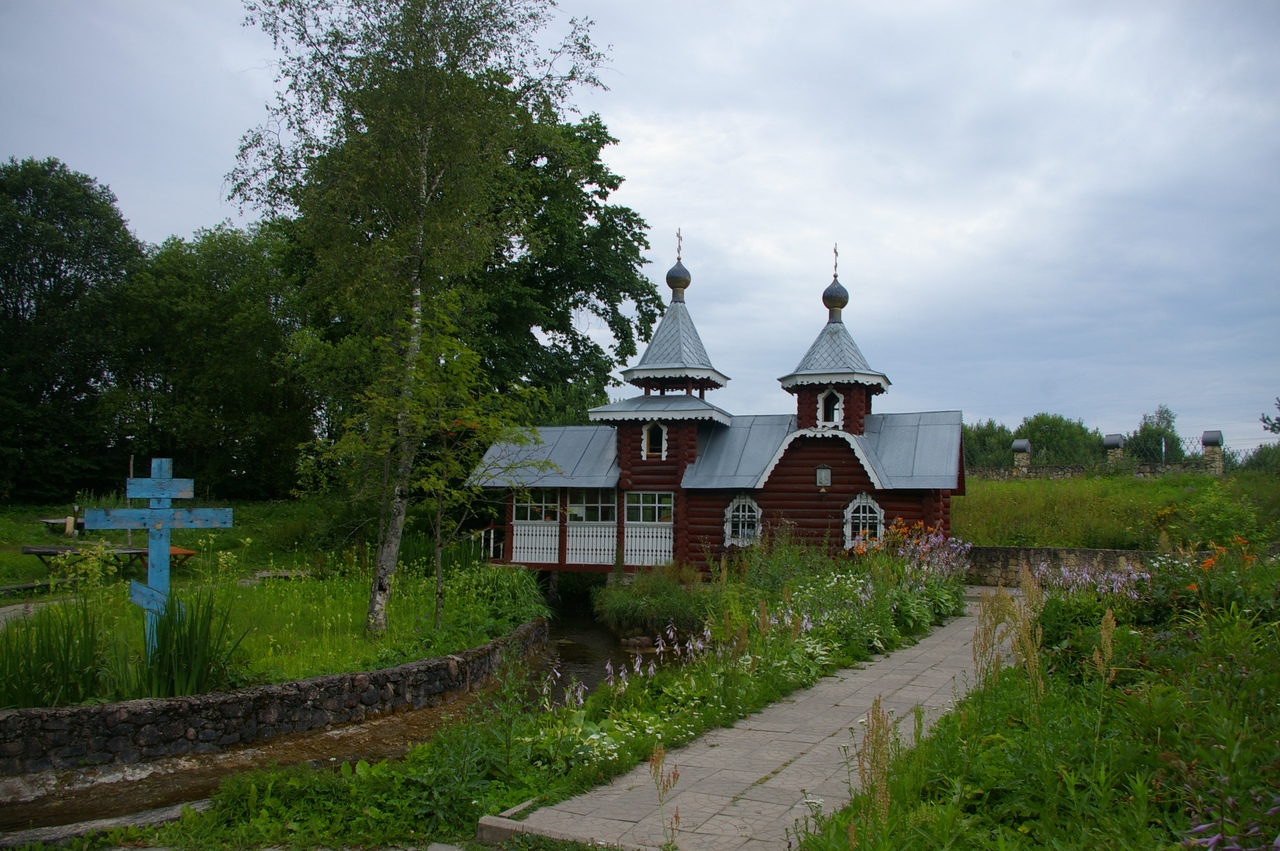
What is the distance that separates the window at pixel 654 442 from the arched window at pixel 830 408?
3.20 m

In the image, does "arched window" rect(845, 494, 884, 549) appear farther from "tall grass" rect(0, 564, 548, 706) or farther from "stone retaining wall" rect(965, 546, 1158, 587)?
"tall grass" rect(0, 564, 548, 706)

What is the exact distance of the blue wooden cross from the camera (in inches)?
319

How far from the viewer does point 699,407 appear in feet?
62.5

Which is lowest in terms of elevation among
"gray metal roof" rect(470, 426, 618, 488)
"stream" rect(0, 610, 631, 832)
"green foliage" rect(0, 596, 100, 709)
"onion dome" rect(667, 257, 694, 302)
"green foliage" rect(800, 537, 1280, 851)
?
"stream" rect(0, 610, 631, 832)

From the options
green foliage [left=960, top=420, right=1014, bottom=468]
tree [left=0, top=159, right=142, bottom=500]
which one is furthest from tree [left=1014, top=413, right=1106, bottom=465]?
tree [left=0, top=159, right=142, bottom=500]

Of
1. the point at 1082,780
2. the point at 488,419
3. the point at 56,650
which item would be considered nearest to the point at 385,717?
the point at 56,650

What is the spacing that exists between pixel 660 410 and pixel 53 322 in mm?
23634

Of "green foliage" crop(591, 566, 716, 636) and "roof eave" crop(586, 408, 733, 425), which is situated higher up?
"roof eave" crop(586, 408, 733, 425)

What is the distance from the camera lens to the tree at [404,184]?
11602 millimetres

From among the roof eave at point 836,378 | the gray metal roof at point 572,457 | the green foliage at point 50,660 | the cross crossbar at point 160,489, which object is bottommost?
the green foliage at point 50,660

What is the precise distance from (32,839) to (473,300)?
968cm

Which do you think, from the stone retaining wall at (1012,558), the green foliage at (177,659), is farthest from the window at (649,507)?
the green foliage at (177,659)

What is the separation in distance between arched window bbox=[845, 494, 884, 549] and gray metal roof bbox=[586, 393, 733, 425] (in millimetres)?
3317

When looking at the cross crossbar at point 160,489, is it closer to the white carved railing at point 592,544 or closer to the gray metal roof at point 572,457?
the gray metal roof at point 572,457
